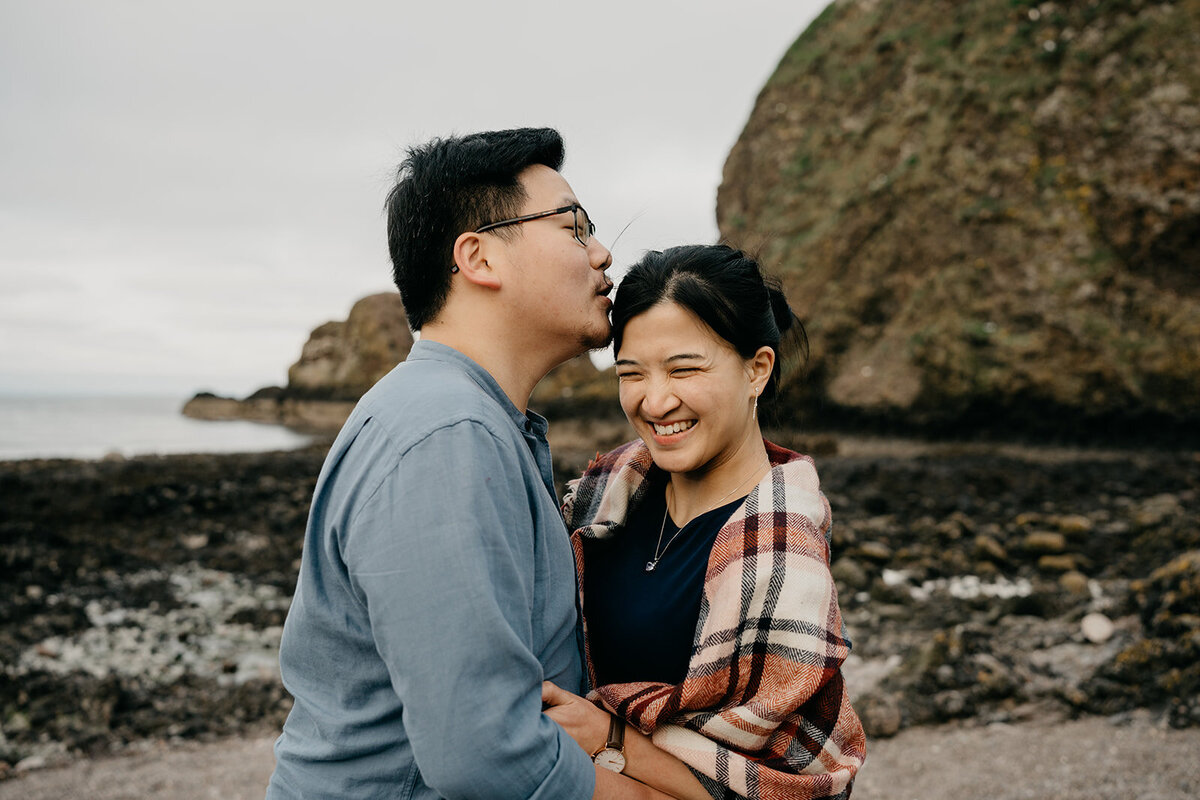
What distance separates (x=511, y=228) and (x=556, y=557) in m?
0.77

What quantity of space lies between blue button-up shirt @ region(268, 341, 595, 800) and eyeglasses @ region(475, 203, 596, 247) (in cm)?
36

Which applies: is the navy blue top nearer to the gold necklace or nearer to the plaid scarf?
the gold necklace

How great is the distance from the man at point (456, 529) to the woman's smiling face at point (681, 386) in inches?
6.5

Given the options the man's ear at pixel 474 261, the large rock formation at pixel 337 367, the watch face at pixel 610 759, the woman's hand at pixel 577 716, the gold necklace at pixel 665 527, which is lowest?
the watch face at pixel 610 759

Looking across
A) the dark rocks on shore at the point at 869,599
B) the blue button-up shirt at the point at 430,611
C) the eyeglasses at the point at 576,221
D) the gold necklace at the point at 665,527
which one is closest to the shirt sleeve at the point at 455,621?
the blue button-up shirt at the point at 430,611

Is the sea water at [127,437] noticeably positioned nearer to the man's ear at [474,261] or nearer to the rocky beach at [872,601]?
the rocky beach at [872,601]

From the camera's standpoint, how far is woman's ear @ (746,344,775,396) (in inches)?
95.1

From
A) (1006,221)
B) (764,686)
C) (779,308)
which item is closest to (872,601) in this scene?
(779,308)

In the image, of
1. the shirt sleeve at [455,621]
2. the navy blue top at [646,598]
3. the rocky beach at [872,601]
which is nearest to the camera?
the shirt sleeve at [455,621]

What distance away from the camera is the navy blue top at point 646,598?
2.08m

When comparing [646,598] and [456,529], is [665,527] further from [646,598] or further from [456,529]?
[456,529]

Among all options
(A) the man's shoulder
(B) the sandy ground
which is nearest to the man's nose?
(A) the man's shoulder

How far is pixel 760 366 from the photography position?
2.45 meters

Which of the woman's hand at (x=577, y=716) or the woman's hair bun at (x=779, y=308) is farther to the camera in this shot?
the woman's hair bun at (x=779, y=308)
